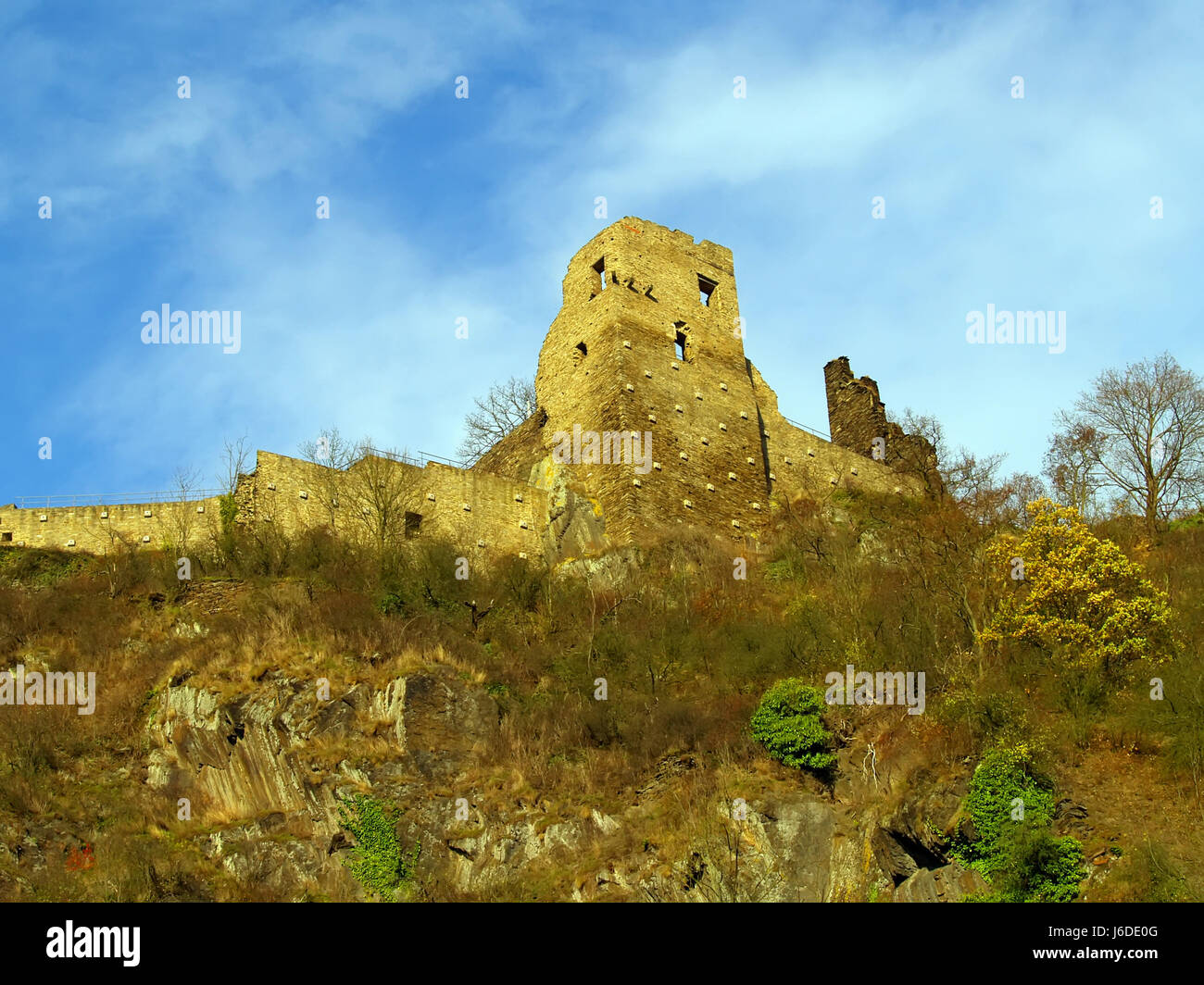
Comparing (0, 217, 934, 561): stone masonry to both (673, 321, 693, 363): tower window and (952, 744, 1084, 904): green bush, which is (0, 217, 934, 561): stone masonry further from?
(952, 744, 1084, 904): green bush

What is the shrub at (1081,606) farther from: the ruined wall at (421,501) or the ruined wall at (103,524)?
the ruined wall at (103,524)

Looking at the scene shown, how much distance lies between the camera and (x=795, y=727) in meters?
17.2

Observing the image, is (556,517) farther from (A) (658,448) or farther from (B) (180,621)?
(B) (180,621)

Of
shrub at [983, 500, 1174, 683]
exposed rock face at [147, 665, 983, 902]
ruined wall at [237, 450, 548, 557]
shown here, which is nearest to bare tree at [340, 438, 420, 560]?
ruined wall at [237, 450, 548, 557]

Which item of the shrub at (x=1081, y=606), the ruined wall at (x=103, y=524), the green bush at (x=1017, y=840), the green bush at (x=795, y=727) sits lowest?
the green bush at (x=1017, y=840)

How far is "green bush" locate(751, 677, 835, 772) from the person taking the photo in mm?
17047

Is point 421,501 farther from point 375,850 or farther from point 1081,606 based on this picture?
point 1081,606

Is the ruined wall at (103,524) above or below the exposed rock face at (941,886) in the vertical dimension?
above

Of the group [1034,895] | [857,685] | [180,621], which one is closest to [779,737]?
[857,685]

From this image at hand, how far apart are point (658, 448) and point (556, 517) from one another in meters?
3.05

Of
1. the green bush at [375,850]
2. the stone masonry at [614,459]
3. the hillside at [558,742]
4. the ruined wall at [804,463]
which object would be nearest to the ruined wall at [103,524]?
the stone masonry at [614,459]

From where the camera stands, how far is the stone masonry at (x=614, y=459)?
26.3 metres

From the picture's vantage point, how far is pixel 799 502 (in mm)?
31203

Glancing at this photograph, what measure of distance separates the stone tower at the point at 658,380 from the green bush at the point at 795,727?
348 inches
